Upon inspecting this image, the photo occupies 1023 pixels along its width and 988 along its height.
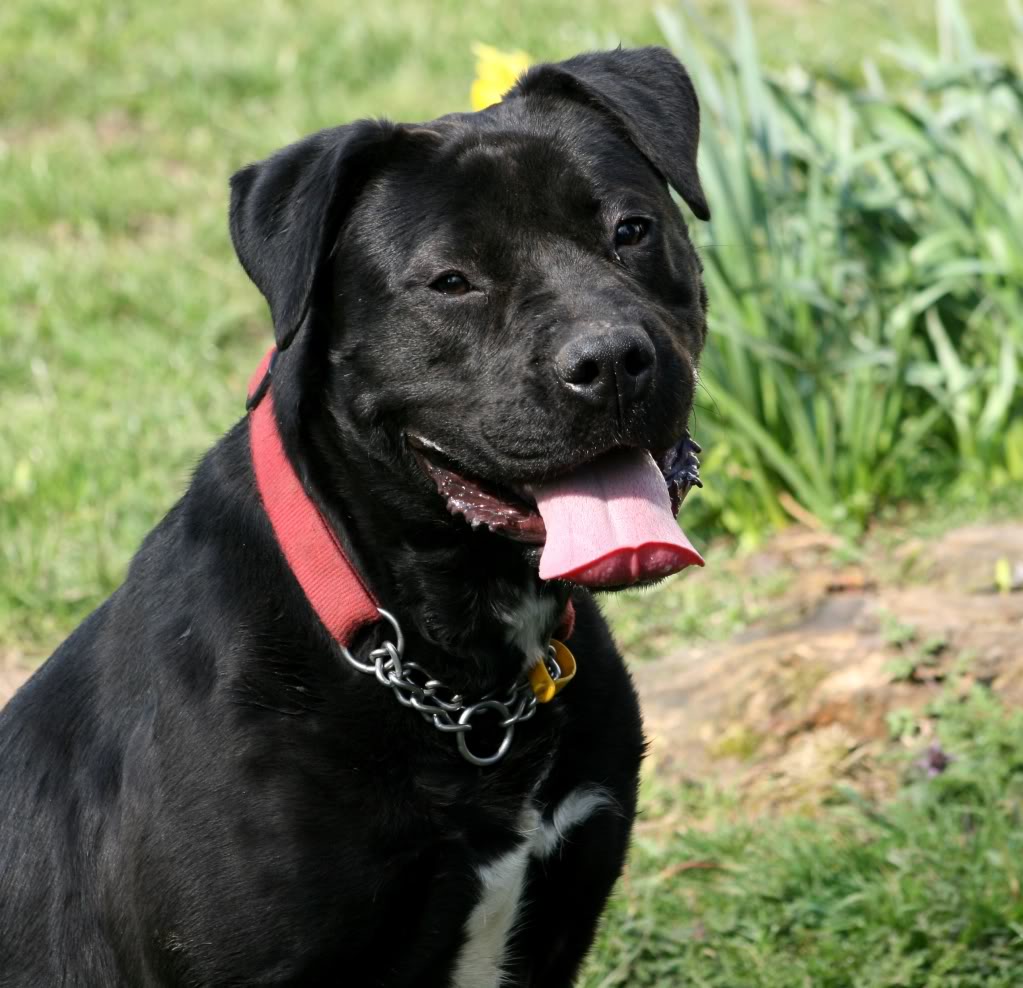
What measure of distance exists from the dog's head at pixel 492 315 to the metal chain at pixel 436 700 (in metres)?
0.25

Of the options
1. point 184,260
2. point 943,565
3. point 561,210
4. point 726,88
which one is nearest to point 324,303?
point 561,210

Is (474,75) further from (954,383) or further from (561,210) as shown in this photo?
(561,210)

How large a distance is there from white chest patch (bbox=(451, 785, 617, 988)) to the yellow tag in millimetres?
184

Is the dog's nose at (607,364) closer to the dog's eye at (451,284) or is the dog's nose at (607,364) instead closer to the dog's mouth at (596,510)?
the dog's mouth at (596,510)

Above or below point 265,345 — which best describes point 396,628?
above

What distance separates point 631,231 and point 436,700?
91 cm

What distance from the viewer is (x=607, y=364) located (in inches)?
102

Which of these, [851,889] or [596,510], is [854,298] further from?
[596,510]

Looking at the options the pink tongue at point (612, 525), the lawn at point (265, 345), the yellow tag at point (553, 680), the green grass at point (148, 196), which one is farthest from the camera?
the green grass at point (148, 196)

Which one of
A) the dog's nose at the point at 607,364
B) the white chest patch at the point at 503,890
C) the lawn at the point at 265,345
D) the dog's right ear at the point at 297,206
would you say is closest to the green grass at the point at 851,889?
the lawn at the point at 265,345

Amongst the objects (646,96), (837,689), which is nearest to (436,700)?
(646,96)

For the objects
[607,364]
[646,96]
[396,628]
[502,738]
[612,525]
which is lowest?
[502,738]

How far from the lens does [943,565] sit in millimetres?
4641

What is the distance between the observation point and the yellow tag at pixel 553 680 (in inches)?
113
